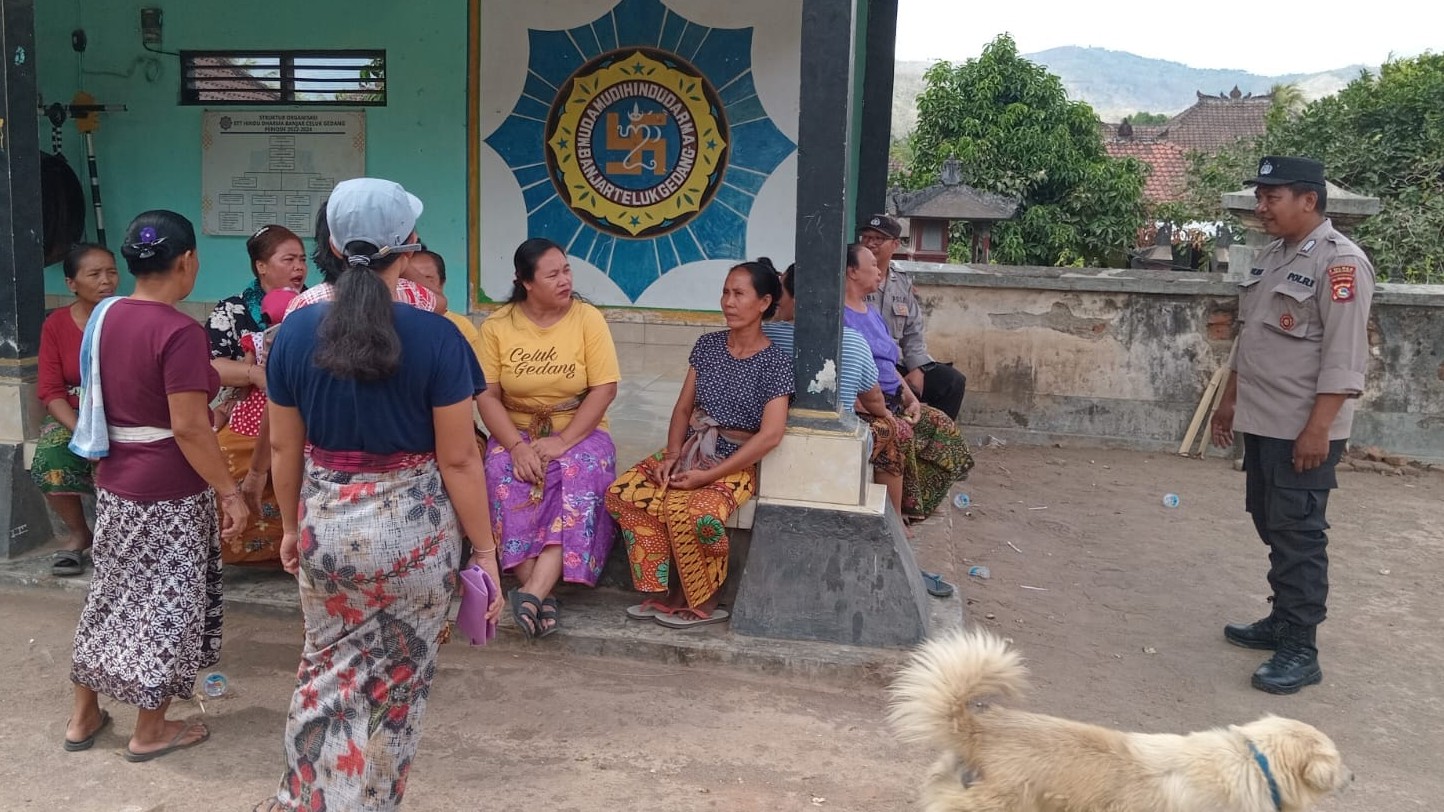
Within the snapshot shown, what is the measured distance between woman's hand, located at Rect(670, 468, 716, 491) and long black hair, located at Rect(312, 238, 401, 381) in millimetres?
1843

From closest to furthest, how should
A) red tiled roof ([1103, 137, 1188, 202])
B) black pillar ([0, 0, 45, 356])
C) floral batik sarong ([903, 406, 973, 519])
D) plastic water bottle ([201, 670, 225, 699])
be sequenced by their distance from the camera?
plastic water bottle ([201, 670, 225, 699]), black pillar ([0, 0, 45, 356]), floral batik sarong ([903, 406, 973, 519]), red tiled roof ([1103, 137, 1188, 202])

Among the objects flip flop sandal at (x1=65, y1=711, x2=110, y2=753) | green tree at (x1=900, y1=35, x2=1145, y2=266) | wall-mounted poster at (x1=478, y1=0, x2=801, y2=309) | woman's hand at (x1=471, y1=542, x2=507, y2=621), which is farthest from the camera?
green tree at (x1=900, y1=35, x2=1145, y2=266)

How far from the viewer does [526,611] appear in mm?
4047

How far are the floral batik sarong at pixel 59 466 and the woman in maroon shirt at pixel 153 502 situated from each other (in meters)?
1.30

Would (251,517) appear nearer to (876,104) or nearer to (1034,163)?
(876,104)

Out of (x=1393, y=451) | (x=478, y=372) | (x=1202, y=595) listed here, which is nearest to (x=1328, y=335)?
(x=1202, y=595)

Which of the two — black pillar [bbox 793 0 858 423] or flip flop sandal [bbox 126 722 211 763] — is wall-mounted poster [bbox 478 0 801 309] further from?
flip flop sandal [bbox 126 722 211 763]

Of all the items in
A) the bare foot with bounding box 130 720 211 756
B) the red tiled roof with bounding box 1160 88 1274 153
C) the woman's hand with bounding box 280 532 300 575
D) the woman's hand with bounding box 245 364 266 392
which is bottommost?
the bare foot with bounding box 130 720 211 756

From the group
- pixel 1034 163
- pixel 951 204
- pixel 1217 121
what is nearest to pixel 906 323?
pixel 951 204

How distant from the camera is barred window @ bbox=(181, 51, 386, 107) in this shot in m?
7.56

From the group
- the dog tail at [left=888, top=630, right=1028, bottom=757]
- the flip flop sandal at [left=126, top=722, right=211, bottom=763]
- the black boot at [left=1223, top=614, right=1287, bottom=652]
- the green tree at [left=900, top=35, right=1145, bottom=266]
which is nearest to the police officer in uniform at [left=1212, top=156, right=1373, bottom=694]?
the black boot at [left=1223, top=614, right=1287, bottom=652]

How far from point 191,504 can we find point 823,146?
2360mm

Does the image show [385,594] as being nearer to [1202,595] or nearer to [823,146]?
[823,146]

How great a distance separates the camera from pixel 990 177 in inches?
855
